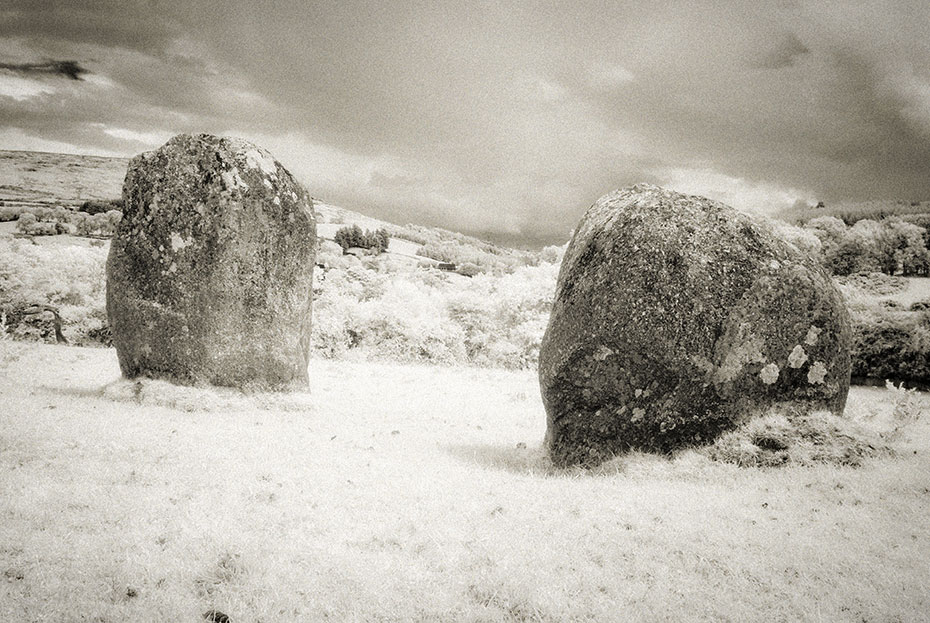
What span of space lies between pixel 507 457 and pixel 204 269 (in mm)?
6394

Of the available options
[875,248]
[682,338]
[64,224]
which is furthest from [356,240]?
[682,338]

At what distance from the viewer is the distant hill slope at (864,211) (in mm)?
32500

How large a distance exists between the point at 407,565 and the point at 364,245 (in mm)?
49687

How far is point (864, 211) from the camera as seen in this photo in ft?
113

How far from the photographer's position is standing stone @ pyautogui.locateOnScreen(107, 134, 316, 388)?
9.52 metres

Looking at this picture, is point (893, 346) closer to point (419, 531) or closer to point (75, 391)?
point (419, 531)

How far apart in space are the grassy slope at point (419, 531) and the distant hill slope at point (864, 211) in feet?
102

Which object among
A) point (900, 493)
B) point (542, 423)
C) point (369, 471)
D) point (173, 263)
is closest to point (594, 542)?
point (369, 471)

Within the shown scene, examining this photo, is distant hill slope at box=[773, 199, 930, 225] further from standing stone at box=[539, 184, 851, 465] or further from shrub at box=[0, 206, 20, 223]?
shrub at box=[0, 206, 20, 223]

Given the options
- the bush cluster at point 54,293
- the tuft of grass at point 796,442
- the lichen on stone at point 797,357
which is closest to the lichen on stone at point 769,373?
the lichen on stone at point 797,357

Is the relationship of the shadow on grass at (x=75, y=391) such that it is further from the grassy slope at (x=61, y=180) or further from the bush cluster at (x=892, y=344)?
the grassy slope at (x=61, y=180)

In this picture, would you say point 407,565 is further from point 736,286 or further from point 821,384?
point 821,384

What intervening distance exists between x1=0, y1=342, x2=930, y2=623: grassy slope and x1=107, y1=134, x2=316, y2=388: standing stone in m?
1.83

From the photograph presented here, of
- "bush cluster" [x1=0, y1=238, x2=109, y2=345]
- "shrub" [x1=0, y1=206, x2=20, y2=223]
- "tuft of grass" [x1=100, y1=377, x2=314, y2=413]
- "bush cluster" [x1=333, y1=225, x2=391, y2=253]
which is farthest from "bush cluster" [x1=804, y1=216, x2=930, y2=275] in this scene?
"shrub" [x1=0, y1=206, x2=20, y2=223]
